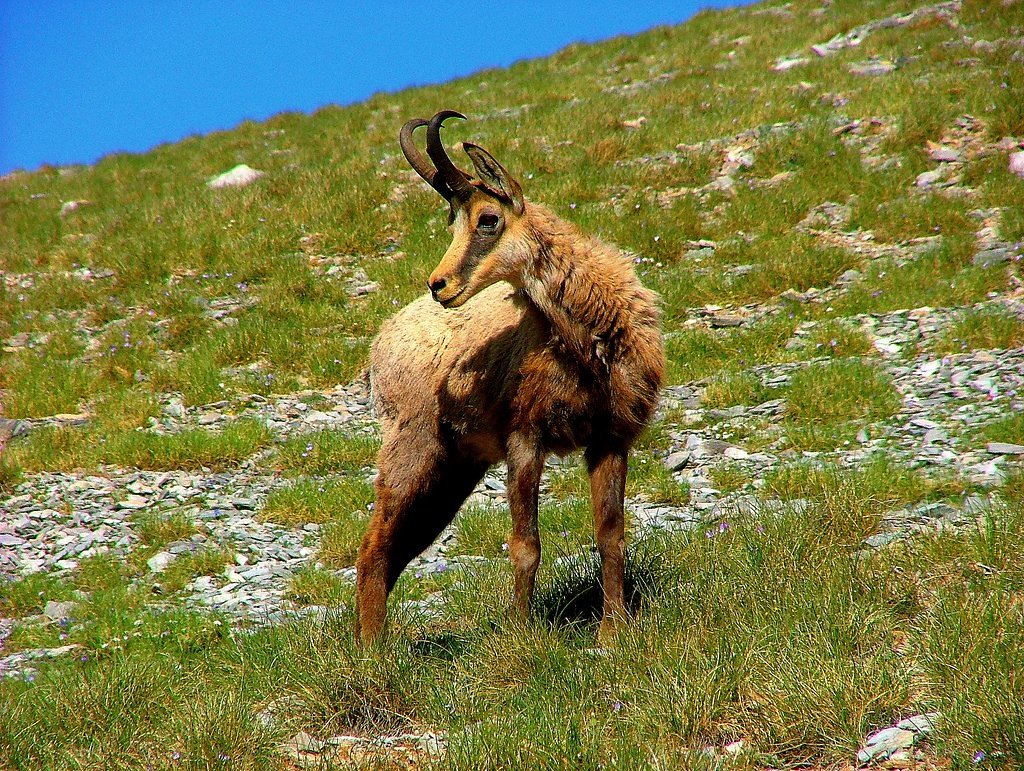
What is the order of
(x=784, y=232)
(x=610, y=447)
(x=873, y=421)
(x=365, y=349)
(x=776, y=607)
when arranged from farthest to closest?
(x=784, y=232), (x=365, y=349), (x=873, y=421), (x=610, y=447), (x=776, y=607)

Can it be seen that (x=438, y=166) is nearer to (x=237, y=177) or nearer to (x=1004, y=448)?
(x=1004, y=448)

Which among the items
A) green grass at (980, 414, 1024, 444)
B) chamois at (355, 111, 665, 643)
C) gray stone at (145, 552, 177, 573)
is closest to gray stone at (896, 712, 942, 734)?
chamois at (355, 111, 665, 643)

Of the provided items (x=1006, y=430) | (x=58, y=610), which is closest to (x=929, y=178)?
(x=1006, y=430)

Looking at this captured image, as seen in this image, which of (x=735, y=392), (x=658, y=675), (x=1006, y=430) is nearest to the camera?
(x=658, y=675)

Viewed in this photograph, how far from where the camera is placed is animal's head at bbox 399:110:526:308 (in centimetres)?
600

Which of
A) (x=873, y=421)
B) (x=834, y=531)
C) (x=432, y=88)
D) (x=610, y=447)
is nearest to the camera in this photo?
(x=610, y=447)

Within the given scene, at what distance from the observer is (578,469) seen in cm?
978

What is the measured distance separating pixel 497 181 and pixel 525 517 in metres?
2.42

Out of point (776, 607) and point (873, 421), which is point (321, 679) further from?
point (873, 421)

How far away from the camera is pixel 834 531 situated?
6711mm

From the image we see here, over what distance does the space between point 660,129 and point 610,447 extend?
12939 millimetres

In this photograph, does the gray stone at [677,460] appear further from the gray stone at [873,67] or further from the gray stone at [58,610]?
the gray stone at [873,67]

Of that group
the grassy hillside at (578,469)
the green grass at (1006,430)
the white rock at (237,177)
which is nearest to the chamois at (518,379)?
the grassy hillside at (578,469)

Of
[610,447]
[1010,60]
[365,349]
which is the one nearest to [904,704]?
[610,447]
